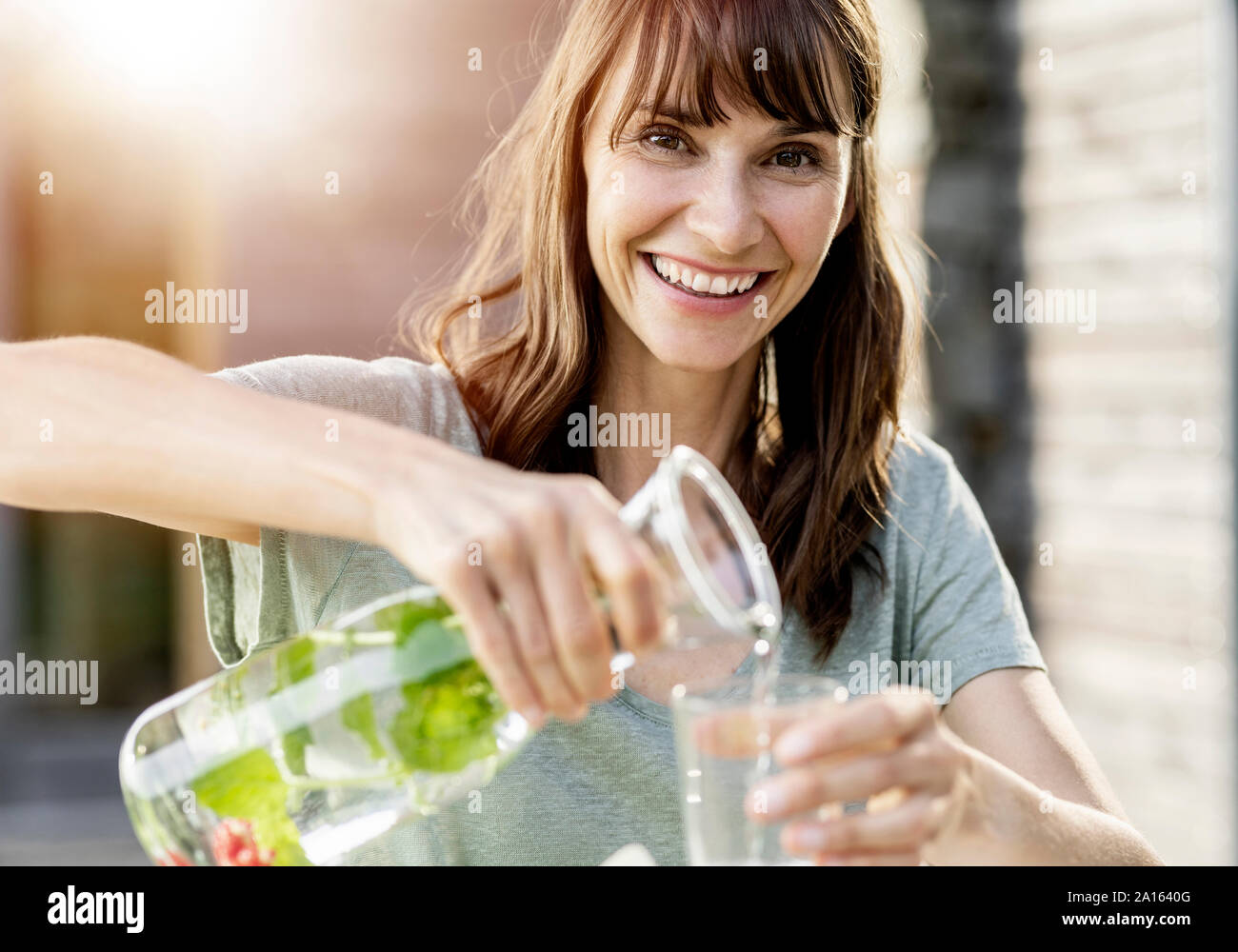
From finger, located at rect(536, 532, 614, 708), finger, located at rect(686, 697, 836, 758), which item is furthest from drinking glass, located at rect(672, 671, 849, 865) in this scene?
finger, located at rect(536, 532, 614, 708)

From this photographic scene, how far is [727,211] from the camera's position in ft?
4.31

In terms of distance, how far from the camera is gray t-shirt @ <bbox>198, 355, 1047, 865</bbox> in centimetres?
130

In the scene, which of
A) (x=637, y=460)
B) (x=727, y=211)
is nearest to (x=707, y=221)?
(x=727, y=211)

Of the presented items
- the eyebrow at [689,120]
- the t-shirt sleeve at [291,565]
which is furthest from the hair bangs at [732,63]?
the t-shirt sleeve at [291,565]

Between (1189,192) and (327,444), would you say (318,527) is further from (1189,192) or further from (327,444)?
(1189,192)

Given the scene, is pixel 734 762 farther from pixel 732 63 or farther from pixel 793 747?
pixel 732 63

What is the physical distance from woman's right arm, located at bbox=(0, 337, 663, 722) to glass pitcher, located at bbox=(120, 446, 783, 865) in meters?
0.06

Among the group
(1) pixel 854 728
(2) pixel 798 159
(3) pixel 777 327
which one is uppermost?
(2) pixel 798 159

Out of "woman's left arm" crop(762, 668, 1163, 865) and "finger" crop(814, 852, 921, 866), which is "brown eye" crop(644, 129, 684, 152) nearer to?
"woman's left arm" crop(762, 668, 1163, 865)

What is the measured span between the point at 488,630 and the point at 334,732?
6.3 inches

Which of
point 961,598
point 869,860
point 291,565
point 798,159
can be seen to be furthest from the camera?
point 961,598

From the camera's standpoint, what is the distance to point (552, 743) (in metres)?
1.37

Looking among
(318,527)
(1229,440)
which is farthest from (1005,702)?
(1229,440)
